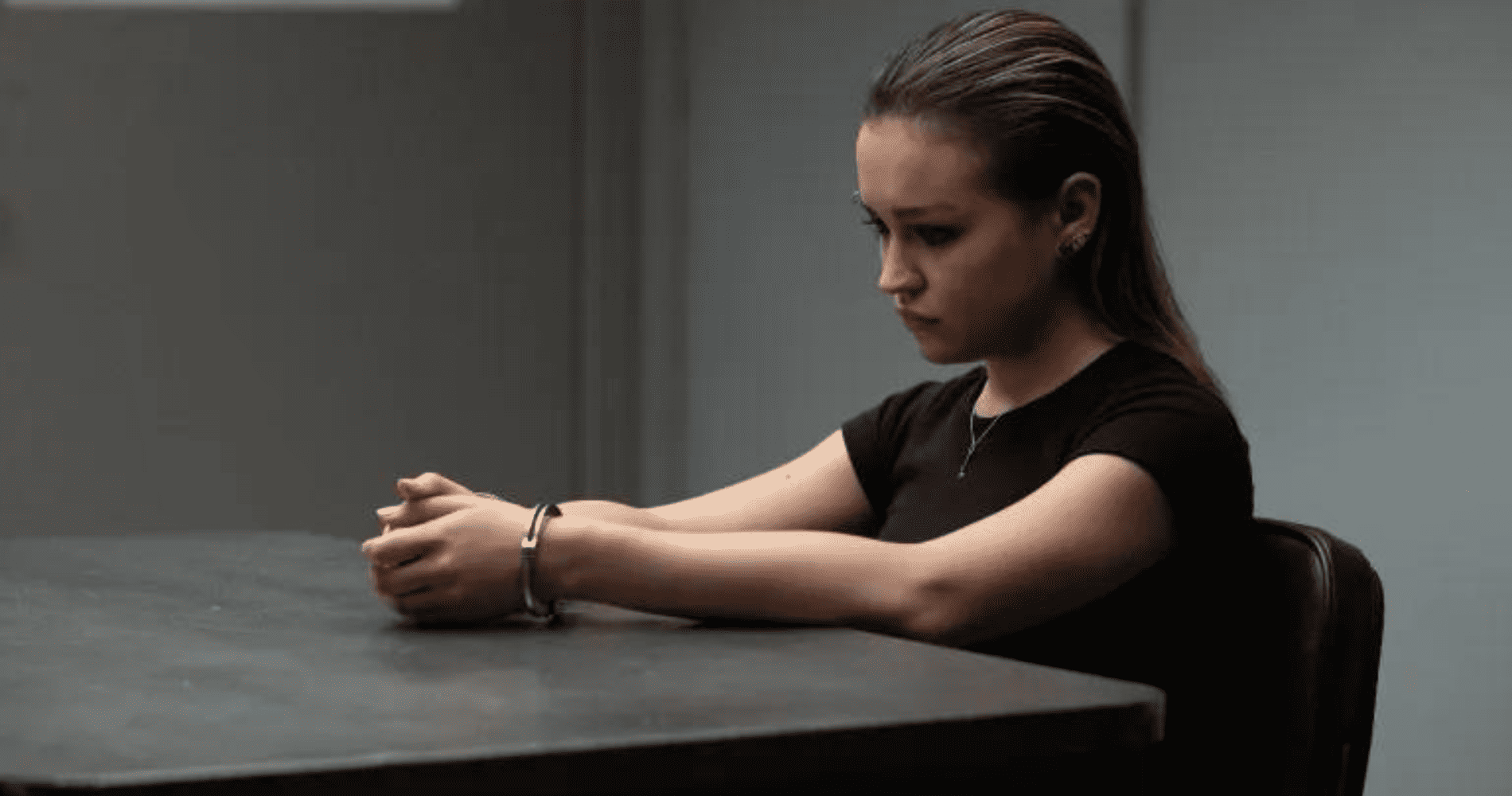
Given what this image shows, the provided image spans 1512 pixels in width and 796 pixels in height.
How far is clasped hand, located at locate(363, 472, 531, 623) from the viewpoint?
136cm

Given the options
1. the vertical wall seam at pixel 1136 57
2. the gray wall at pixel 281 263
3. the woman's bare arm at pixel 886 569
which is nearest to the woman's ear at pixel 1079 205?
the woman's bare arm at pixel 886 569

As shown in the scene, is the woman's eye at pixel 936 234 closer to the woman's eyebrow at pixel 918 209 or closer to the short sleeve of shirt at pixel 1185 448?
the woman's eyebrow at pixel 918 209

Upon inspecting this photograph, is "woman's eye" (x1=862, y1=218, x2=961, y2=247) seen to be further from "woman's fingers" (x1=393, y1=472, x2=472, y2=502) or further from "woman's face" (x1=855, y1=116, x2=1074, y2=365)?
"woman's fingers" (x1=393, y1=472, x2=472, y2=502)

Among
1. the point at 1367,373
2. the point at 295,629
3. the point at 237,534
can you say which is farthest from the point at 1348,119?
the point at 295,629

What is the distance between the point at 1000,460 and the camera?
165 cm

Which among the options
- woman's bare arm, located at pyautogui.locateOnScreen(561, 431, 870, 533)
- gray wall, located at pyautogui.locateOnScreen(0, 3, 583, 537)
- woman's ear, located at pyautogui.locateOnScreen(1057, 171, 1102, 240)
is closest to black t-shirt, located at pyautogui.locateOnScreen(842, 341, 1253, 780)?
woman's ear, located at pyautogui.locateOnScreen(1057, 171, 1102, 240)

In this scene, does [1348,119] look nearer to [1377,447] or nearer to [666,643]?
[1377,447]

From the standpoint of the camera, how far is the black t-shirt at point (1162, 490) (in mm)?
1479

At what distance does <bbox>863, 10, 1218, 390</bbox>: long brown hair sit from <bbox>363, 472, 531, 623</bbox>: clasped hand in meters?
0.48

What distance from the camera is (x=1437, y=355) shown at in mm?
2402

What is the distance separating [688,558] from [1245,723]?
0.42m

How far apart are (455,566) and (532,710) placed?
0.37m

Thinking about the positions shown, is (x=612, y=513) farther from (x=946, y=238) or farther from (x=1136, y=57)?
(x=1136, y=57)

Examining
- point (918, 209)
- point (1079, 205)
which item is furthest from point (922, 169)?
point (1079, 205)
